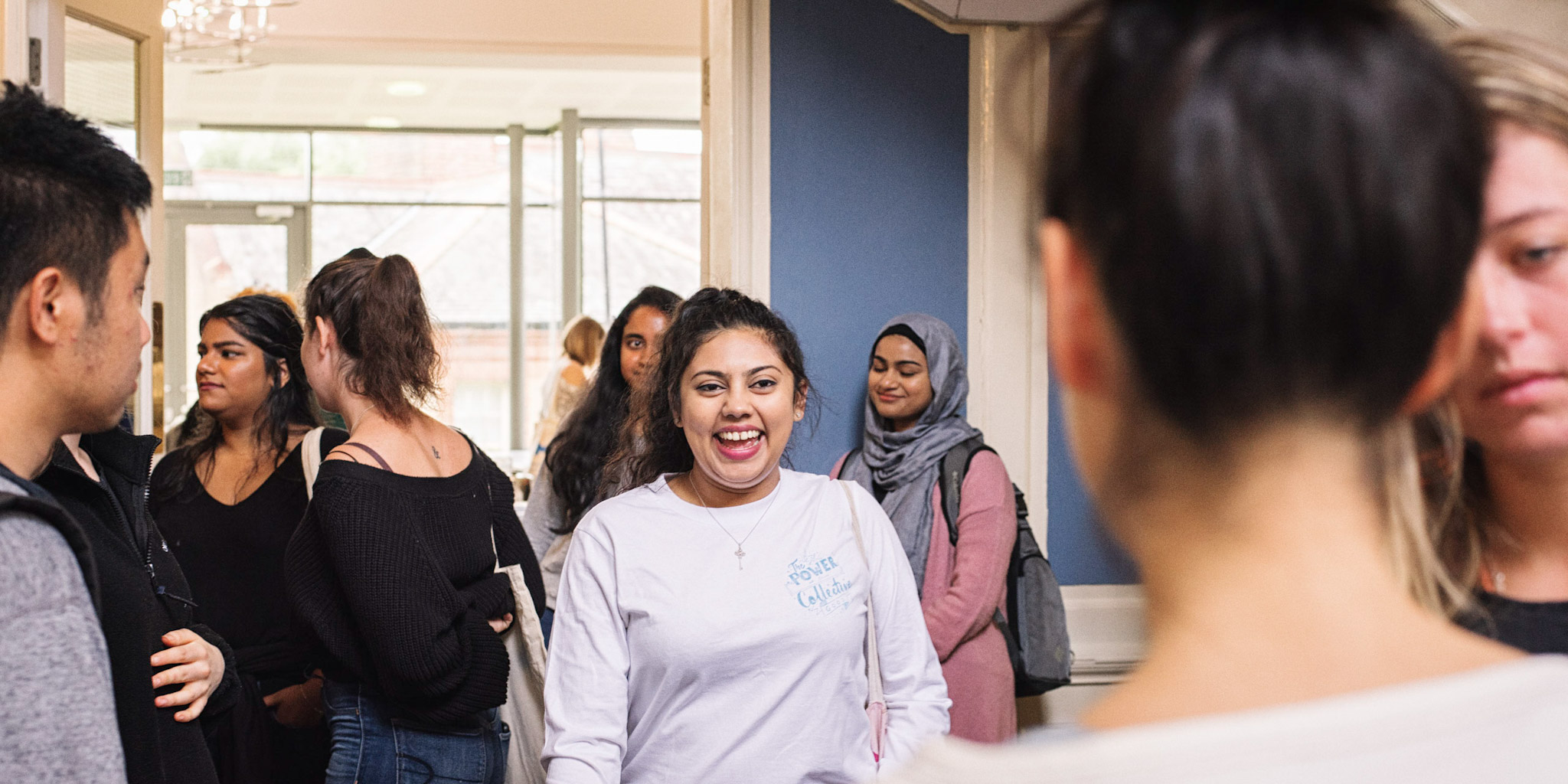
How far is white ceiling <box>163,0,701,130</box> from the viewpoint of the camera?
682 centimetres

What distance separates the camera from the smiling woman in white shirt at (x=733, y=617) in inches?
72.4

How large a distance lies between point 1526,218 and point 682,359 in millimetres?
1588

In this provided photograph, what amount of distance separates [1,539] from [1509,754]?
1180 mm

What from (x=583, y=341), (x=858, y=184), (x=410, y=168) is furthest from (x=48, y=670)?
(x=410, y=168)

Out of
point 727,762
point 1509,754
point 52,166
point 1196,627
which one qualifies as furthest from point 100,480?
point 1509,754

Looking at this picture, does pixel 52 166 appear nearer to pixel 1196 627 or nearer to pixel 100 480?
pixel 100 480

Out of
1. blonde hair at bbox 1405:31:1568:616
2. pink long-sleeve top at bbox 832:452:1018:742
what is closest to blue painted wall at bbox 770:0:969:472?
pink long-sleeve top at bbox 832:452:1018:742

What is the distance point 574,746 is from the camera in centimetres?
180

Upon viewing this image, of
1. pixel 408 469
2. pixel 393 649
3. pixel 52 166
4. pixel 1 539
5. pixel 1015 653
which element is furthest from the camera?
pixel 1015 653

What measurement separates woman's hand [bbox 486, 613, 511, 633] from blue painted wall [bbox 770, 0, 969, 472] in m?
1.16

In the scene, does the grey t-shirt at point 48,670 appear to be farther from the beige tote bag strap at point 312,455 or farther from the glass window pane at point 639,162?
the glass window pane at point 639,162

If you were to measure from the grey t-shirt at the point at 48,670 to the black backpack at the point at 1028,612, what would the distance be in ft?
7.29

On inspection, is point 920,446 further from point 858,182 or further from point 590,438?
point 590,438

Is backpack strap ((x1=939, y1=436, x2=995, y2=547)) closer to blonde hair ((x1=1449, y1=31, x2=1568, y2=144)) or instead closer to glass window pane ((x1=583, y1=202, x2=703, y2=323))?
blonde hair ((x1=1449, y1=31, x2=1568, y2=144))
